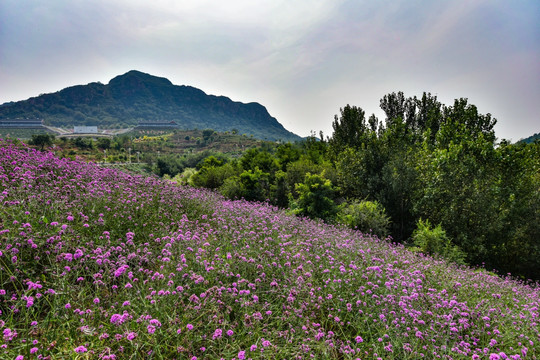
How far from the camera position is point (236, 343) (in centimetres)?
225

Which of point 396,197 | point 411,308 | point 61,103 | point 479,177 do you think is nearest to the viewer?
point 411,308

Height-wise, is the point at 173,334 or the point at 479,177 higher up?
the point at 479,177

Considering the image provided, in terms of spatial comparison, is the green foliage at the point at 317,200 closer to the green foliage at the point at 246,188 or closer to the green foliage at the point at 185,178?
the green foliage at the point at 246,188

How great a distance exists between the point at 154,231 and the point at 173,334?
7.97 feet

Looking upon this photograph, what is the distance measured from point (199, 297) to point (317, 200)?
9471 millimetres

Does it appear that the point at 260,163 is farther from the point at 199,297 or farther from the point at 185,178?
the point at 199,297

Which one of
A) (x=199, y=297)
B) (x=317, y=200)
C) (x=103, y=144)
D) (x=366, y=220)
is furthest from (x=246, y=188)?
(x=103, y=144)

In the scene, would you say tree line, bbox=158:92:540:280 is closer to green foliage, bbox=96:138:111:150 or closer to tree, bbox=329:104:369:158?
tree, bbox=329:104:369:158

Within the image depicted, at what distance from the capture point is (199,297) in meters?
2.89

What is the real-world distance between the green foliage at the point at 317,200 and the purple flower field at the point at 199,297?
6500mm

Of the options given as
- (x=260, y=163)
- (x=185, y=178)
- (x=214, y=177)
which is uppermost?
(x=260, y=163)

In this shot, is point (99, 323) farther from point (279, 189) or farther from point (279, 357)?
point (279, 189)

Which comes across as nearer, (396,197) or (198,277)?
(198,277)

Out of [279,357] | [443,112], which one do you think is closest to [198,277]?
[279,357]
